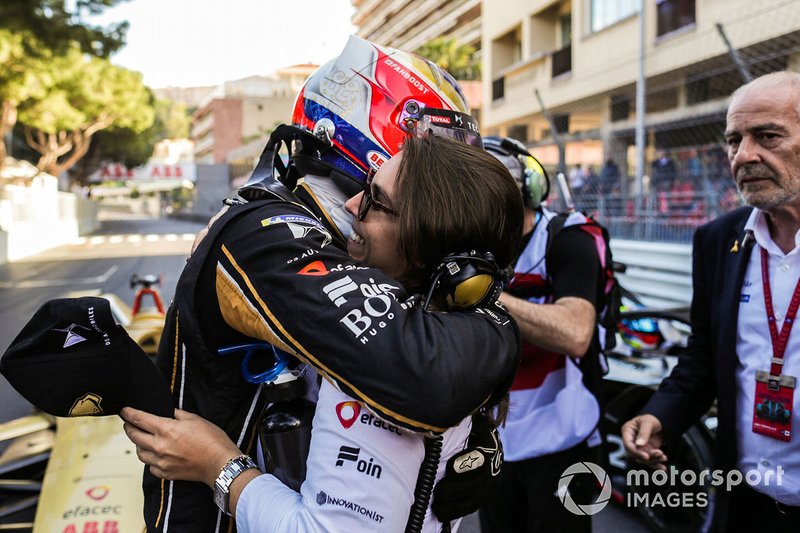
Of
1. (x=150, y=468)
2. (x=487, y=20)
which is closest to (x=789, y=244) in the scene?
(x=150, y=468)

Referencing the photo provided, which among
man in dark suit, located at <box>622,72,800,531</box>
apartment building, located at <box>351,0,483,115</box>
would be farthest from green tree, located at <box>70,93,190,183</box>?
man in dark suit, located at <box>622,72,800,531</box>

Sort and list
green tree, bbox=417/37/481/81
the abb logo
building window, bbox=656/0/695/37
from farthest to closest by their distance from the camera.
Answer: green tree, bbox=417/37/481/81 → building window, bbox=656/0/695/37 → the abb logo

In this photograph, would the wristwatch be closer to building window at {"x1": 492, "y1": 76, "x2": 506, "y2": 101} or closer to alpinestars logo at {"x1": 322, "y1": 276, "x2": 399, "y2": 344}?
alpinestars logo at {"x1": 322, "y1": 276, "x2": 399, "y2": 344}

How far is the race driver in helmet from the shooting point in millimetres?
1015

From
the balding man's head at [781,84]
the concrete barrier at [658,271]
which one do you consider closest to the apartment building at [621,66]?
the concrete barrier at [658,271]

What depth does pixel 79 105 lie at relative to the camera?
34.7 meters

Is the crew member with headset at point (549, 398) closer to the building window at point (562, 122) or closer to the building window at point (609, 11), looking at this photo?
the building window at point (562, 122)

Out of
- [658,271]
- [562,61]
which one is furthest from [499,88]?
[658,271]

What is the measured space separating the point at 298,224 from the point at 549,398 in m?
1.58

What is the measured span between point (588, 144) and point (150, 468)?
31.1 feet

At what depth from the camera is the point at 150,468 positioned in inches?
48.1

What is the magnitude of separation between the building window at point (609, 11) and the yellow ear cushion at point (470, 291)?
16775mm

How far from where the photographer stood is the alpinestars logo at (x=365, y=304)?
102 cm

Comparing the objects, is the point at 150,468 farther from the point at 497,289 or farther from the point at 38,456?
the point at 38,456
